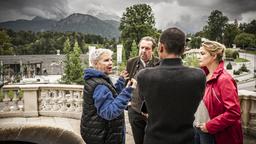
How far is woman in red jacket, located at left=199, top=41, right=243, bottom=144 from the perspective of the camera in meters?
2.36

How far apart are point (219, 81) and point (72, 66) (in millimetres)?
32916

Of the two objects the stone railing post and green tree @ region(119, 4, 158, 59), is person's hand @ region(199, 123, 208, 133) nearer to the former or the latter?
the stone railing post

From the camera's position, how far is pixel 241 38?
8169 cm

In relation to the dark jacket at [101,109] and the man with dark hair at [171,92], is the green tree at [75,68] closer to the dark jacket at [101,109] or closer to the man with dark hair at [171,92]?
the dark jacket at [101,109]

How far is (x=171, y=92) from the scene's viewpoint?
5.68 ft

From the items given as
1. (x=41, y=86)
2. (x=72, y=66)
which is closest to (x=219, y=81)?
(x=41, y=86)

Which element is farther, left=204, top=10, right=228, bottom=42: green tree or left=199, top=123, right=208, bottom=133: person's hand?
left=204, top=10, right=228, bottom=42: green tree

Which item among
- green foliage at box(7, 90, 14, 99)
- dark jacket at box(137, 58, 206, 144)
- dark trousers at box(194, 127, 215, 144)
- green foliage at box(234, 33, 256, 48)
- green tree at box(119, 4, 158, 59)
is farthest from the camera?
green foliage at box(234, 33, 256, 48)

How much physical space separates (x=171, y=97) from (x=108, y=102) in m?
0.63

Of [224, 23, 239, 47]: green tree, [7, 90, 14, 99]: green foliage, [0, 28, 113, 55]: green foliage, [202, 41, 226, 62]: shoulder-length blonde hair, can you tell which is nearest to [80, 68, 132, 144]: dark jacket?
[202, 41, 226, 62]: shoulder-length blonde hair

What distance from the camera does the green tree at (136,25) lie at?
44.6 metres

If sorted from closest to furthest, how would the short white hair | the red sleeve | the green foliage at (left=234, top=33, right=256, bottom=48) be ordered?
the red sleeve < the short white hair < the green foliage at (left=234, top=33, right=256, bottom=48)

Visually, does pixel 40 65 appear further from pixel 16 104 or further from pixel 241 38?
pixel 241 38

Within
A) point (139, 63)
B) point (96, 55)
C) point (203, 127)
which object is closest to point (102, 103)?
point (96, 55)
